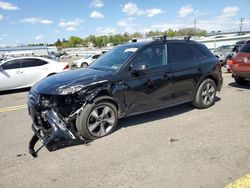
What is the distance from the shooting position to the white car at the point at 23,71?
10250 mm

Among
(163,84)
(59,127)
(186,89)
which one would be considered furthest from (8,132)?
(186,89)

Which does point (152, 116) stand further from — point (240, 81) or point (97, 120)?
point (240, 81)

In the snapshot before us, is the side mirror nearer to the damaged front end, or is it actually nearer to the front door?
the front door

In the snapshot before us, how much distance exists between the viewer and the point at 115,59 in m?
5.55

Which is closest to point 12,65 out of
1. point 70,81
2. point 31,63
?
point 31,63

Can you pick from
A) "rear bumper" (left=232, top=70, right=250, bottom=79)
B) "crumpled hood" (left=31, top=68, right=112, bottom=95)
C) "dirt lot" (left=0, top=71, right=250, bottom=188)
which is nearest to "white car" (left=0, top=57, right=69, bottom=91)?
"dirt lot" (left=0, top=71, right=250, bottom=188)

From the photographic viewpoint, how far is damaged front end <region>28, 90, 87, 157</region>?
4359 mm

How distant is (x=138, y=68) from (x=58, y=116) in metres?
1.80

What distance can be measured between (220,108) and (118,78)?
311 cm

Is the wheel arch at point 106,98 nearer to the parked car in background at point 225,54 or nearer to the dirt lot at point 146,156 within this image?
the dirt lot at point 146,156

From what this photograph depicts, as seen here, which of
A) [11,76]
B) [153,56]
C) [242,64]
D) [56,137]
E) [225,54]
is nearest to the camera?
[56,137]

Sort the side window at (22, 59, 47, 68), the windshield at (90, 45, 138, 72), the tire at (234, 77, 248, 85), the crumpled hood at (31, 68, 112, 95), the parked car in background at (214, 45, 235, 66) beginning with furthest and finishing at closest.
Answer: the parked car in background at (214, 45, 235, 66) → the side window at (22, 59, 47, 68) → the tire at (234, 77, 248, 85) → the windshield at (90, 45, 138, 72) → the crumpled hood at (31, 68, 112, 95)

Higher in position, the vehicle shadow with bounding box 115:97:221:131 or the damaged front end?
the damaged front end

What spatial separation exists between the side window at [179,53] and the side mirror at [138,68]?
3.11 ft
